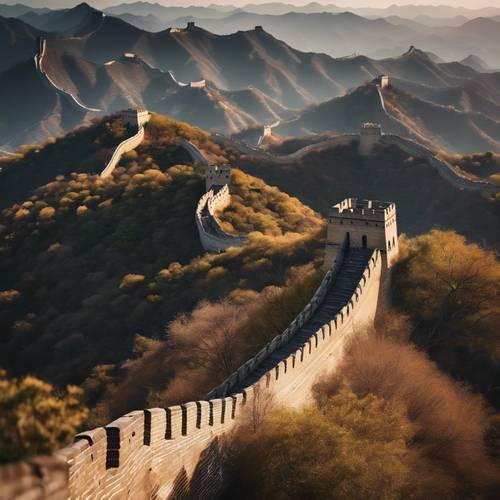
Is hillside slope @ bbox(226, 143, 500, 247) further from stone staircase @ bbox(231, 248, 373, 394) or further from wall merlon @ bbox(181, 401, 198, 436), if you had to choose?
wall merlon @ bbox(181, 401, 198, 436)

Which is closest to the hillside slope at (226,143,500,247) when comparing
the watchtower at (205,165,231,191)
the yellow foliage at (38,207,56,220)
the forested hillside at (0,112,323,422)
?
the forested hillside at (0,112,323,422)

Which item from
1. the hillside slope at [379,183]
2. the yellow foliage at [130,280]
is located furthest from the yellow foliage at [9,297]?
the hillside slope at [379,183]

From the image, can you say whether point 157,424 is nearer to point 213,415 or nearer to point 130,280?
point 213,415

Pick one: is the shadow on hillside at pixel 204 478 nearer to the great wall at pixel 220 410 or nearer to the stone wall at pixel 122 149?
the great wall at pixel 220 410

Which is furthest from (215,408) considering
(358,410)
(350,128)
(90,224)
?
(350,128)

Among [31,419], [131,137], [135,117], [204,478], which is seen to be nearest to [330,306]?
[204,478]

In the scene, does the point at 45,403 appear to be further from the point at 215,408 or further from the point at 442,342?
the point at 442,342
